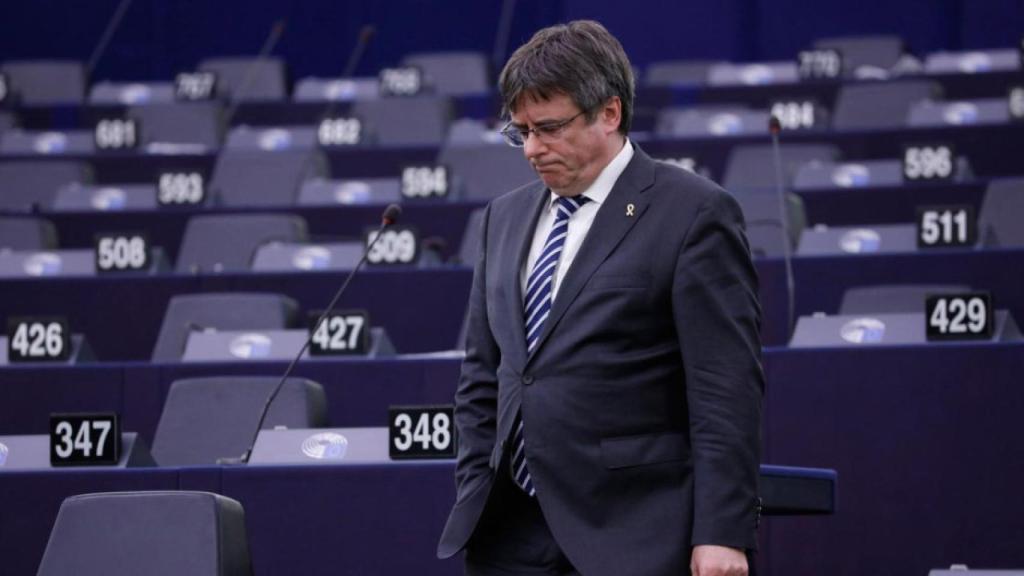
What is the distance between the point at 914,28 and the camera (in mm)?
11664

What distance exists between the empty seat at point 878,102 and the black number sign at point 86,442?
5.24 m

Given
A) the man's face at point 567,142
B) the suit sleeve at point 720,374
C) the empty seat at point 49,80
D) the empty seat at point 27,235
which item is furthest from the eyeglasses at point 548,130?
the empty seat at point 49,80

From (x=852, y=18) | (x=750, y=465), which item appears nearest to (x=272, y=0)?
(x=852, y=18)

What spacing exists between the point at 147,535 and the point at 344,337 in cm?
207

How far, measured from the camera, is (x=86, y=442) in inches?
163

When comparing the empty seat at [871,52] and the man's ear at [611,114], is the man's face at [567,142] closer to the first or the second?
the man's ear at [611,114]

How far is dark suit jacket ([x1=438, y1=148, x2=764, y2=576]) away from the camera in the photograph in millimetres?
2391

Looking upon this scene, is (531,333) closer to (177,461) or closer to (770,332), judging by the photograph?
(177,461)

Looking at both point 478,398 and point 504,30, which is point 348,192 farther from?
point 478,398

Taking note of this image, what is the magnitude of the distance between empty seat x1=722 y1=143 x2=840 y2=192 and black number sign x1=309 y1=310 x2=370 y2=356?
2.70m

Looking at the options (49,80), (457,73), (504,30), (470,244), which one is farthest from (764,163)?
(49,80)

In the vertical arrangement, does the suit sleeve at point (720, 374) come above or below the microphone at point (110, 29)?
below

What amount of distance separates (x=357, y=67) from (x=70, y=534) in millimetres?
9212

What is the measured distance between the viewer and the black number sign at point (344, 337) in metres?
5.19
